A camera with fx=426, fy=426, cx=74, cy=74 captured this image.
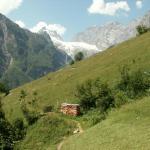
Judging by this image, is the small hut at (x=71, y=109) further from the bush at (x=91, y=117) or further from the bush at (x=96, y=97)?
the bush at (x=91, y=117)

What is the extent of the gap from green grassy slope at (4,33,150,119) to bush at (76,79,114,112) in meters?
9.37

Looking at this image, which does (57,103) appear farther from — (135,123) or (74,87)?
(135,123)

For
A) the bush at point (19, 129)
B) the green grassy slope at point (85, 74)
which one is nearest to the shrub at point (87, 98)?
the green grassy slope at point (85, 74)

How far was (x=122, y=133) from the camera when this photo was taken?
147 feet

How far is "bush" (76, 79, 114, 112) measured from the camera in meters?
70.9

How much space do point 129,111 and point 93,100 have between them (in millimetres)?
23253

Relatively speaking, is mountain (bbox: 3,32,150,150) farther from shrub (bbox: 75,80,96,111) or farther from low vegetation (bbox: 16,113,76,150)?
shrub (bbox: 75,80,96,111)

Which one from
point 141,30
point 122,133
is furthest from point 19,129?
point 141,30

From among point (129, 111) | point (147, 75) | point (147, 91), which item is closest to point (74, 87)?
point (147, 75)

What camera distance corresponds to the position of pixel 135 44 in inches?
4695

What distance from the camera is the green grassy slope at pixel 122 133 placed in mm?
40031

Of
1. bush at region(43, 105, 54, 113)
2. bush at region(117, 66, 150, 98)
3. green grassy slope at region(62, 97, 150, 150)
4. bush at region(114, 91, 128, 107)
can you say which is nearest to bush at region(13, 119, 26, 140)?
bush at region(43, 105, 54, 113)

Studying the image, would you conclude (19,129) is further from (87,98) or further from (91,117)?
(87,98)

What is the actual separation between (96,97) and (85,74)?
3347 centimetres
